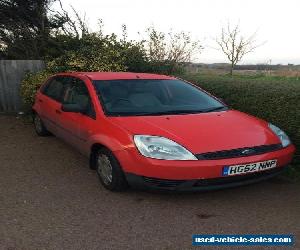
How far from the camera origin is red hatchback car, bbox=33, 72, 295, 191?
368 centimetres

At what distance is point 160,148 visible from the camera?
374 cm

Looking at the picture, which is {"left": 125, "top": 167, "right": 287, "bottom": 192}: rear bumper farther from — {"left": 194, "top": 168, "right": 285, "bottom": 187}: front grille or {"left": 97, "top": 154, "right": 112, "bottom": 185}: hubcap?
{"left": 97, "top": 154, "right": 112, "bottom": 185}: hubcap

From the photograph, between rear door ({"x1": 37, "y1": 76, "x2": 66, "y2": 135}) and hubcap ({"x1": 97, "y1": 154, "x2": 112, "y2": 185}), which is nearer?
hubcap ({"x1": 97, "y1": 154, "x2": 112, "y2": 185})

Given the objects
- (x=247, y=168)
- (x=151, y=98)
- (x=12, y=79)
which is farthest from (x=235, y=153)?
(x=12, y=79)

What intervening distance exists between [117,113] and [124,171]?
84cm

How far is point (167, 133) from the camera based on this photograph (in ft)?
12.7

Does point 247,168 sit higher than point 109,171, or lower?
higher

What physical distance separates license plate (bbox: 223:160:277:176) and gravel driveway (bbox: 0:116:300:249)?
15.6 inches

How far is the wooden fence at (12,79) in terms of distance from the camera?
9898 millimetres

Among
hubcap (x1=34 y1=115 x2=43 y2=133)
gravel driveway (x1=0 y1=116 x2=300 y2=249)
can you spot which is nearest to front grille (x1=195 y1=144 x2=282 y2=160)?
gravel driveway (x1=0 y1=116 x2=300 y2=249)

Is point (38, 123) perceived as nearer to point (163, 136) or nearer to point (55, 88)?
point (55, 88)

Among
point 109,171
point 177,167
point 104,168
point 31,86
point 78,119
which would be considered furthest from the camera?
point 31,86

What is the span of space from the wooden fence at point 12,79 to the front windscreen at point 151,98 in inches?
221

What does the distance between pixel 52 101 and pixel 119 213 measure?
2923 millimetres
